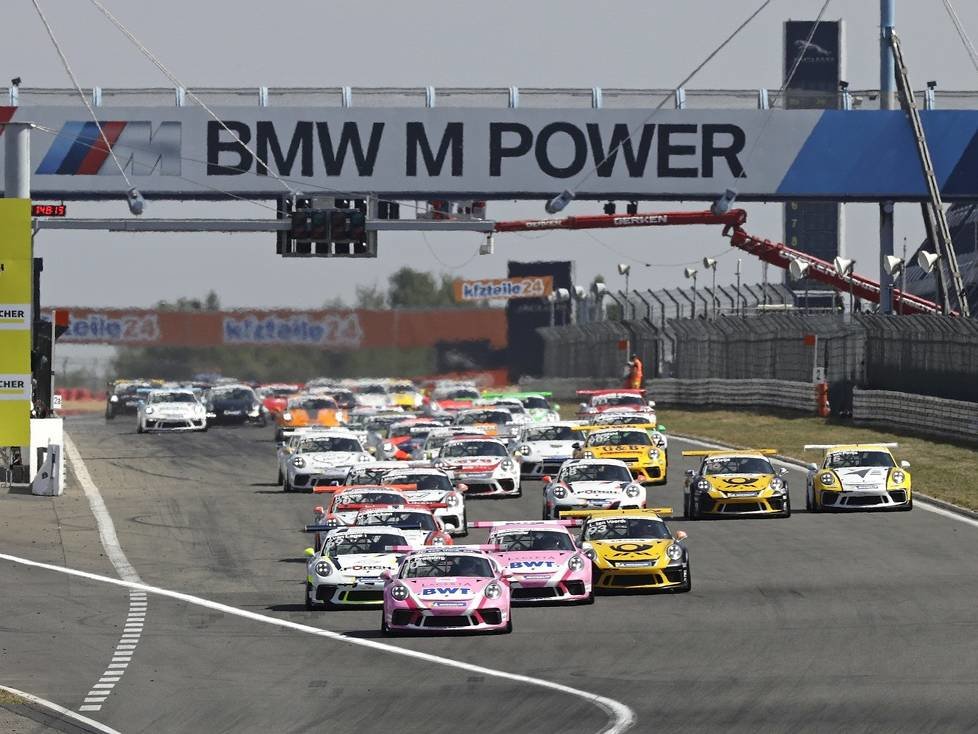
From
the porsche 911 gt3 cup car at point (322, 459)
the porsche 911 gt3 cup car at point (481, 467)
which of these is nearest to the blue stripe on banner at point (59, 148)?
the porsche 911 gt3 cup car at point (322, 459)

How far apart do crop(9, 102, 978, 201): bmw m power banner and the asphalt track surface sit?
2382 centimetres

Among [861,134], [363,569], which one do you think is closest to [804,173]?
[861,134]

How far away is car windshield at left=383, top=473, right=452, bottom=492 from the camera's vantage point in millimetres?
33906

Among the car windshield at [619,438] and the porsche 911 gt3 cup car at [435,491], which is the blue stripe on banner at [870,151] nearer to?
the car windshield at [619,438]

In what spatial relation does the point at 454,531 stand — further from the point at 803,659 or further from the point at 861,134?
the point at 861,134

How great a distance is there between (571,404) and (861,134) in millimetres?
22366

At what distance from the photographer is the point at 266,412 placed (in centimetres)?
7188

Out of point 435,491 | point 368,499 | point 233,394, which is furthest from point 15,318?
point 233,394

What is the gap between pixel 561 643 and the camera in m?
22.0

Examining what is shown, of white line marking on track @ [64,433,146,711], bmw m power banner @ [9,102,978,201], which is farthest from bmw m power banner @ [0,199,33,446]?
bmw m power banner @ [9,102,978,201]

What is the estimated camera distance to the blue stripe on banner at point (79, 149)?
58469mm

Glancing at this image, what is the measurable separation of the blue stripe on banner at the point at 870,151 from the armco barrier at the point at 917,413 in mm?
9100

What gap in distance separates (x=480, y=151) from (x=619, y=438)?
19226 millimetres

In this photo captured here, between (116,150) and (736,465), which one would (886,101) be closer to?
(116,150)
